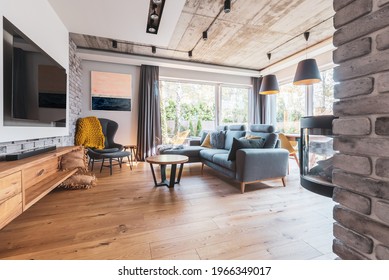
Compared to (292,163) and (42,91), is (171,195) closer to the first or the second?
(42,91)

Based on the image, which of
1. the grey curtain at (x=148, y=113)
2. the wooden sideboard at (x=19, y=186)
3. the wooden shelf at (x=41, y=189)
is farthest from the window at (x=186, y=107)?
the wooden sideboard at (x=19, y=186)

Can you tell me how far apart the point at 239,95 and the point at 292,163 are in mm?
2537

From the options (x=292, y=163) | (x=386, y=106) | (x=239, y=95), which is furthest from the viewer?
(x=239, y=95)

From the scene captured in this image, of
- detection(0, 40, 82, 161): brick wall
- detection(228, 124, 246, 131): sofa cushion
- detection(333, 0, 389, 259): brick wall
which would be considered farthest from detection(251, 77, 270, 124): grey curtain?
detection(333, 0, 389, 259): brick wall

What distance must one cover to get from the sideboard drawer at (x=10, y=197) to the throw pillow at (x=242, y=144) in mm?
2192

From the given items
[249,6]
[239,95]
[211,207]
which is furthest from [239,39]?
[211,207]

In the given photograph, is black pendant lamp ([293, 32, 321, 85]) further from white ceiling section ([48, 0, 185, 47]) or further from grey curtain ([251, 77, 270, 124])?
grey curtain ([251, 77, 270, 124])

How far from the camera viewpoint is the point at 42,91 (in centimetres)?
204

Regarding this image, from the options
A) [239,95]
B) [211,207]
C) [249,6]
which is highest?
[249,6]

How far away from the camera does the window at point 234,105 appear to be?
5.59 m

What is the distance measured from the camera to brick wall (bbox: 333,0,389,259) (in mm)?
616

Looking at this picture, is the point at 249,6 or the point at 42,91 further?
the point at 249,6

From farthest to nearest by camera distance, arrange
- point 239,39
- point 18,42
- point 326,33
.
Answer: point 239,39, point 326,33, point 18,42

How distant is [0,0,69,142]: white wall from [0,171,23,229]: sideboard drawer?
1.72 feet
